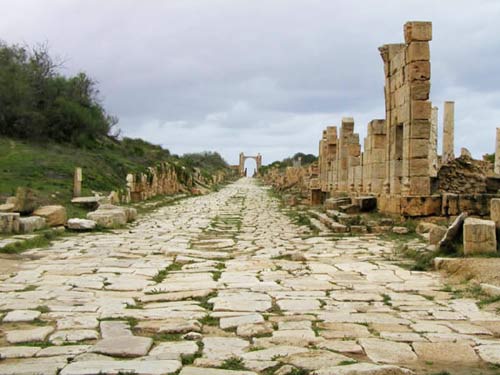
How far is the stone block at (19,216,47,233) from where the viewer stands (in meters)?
12.8

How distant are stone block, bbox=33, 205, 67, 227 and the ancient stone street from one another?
11.4 feet

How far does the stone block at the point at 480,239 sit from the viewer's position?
8.67 m

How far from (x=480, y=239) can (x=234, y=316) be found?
4600 millimetres

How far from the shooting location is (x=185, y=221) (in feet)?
61.3

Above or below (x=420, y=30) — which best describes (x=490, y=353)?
below

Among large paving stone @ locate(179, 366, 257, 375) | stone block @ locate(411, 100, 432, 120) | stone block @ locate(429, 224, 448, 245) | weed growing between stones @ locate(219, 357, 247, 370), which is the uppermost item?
stone block @ locate(411, 100, 432, 120)

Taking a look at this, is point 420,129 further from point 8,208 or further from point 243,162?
point 243,162

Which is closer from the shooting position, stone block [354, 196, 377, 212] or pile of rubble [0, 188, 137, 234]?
pile of rubble [0, 188, 137, 234]

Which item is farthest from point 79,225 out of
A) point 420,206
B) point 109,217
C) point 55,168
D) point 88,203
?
point 55,168

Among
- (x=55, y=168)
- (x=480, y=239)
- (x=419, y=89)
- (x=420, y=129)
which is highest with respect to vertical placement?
(x=419, y=89)

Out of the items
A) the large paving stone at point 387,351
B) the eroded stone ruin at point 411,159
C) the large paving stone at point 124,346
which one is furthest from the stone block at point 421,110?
the large paving stone at point 124,346

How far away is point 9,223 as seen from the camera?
12.5m

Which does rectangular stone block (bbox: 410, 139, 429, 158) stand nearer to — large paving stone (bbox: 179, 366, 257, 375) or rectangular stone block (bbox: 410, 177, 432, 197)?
rectangular stone block (bbox: 410, 177, 432, 197)

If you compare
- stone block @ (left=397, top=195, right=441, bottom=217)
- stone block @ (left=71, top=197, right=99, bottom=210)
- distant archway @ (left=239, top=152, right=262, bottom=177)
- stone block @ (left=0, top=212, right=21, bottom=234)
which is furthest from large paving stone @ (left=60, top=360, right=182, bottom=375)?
distant archway @ (left=239, top=152, right=262, bottom=177)
